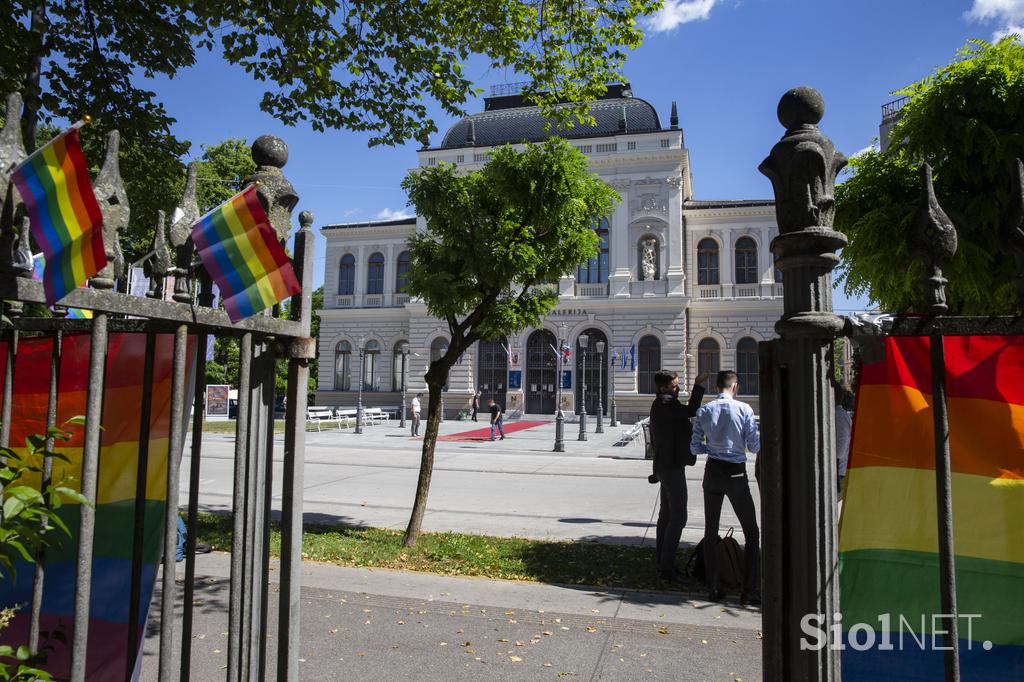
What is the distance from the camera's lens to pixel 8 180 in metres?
1.63

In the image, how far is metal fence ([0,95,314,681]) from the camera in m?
1.83

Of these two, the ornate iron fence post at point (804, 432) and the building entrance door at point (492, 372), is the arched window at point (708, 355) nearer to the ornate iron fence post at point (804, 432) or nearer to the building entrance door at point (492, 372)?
the building entrance door at point (492, 372)

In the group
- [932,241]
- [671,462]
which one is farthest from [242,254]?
[671,462]

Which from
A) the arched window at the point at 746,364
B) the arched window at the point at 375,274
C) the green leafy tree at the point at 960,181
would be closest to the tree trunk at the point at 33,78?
the green leafy tree at the point at 960,181

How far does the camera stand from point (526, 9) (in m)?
7.59

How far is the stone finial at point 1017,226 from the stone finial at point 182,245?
252 cm

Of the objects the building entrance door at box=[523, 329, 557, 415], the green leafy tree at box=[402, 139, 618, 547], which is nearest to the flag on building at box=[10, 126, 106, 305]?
the green leafy tree at box=[402, 139, 618, 547]

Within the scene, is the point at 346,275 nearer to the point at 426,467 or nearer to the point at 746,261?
the point at 746,261

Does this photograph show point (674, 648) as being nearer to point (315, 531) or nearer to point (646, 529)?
point (646, 529)

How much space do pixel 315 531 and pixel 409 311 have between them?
33301 mm

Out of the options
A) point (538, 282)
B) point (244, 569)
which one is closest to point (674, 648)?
point (244, 569)

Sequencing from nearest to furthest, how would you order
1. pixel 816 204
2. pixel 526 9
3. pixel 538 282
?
pixel 816 204 < pixel 526 9 < pixel 538 282

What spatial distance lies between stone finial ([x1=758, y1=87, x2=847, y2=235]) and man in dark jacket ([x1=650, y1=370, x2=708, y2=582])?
3636mm

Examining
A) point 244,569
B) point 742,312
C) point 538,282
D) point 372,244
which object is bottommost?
point 244,569
